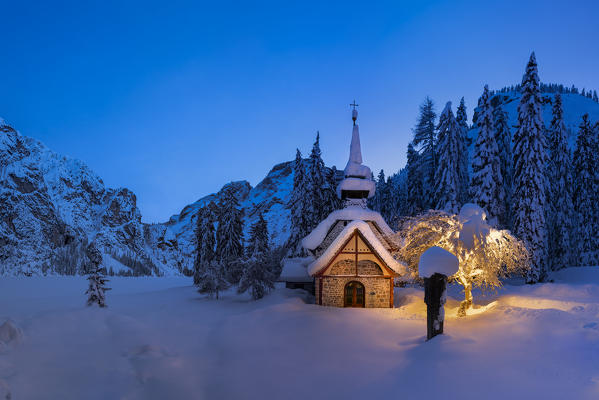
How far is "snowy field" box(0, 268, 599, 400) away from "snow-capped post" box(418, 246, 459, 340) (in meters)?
0.61

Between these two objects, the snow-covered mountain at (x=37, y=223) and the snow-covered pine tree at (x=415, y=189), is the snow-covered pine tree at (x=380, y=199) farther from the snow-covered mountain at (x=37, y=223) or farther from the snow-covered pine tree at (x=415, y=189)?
the snow-covered mountain at (x=37, y=223)

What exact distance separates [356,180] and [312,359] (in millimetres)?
19646

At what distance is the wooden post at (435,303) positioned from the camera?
42.2 feet

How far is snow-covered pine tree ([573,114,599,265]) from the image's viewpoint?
1453 inches

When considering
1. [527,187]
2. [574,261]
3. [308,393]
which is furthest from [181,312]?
[574,261]

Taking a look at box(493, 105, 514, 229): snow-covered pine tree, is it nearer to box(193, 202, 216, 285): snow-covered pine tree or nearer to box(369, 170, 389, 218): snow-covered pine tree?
box(369, 170, 389, 218): snow-covered pine tree

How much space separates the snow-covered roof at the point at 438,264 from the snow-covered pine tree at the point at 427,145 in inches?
1108

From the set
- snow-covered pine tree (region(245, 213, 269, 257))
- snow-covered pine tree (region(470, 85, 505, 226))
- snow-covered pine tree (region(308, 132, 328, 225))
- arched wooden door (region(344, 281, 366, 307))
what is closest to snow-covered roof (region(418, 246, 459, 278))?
arched wooden door (region(344, 281, 366, 307))

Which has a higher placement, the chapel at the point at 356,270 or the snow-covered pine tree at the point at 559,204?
the snow-covered pine tree at the point at 559,204

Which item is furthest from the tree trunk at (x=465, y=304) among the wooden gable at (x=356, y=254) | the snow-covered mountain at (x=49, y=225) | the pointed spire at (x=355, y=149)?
the snow-covered mountain at (x=49, y=225)

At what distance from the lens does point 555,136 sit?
37719 mm

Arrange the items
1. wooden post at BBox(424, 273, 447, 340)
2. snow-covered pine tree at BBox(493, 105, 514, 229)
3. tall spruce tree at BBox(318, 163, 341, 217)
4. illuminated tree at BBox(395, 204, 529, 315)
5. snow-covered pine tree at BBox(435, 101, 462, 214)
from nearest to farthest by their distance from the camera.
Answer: wooden post at BBox(424, 273, 447, 340), illuminated tree at BBox(395, 204, 529, 315), snow-covered pine tree at BBox(435, 101, 462, 214), snow-covered pine tree at BBox(493, 105, 514, 229), tall spruce tree at BBox(318, 163, 341, 217)

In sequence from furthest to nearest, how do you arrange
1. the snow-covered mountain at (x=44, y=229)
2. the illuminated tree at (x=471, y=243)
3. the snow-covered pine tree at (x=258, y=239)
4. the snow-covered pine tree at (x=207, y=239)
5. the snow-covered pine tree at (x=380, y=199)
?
the snow-covered mountain at (x=44, y=229) → the snow-covered pine tree at (x=380, y=199) → the snow-covered pine tree at (x=207, y=239) → the snow-covered pine tree at (x=258, y=239) → the illuminated tree at (x=471, y=243)

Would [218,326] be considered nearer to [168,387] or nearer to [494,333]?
[168,387]
